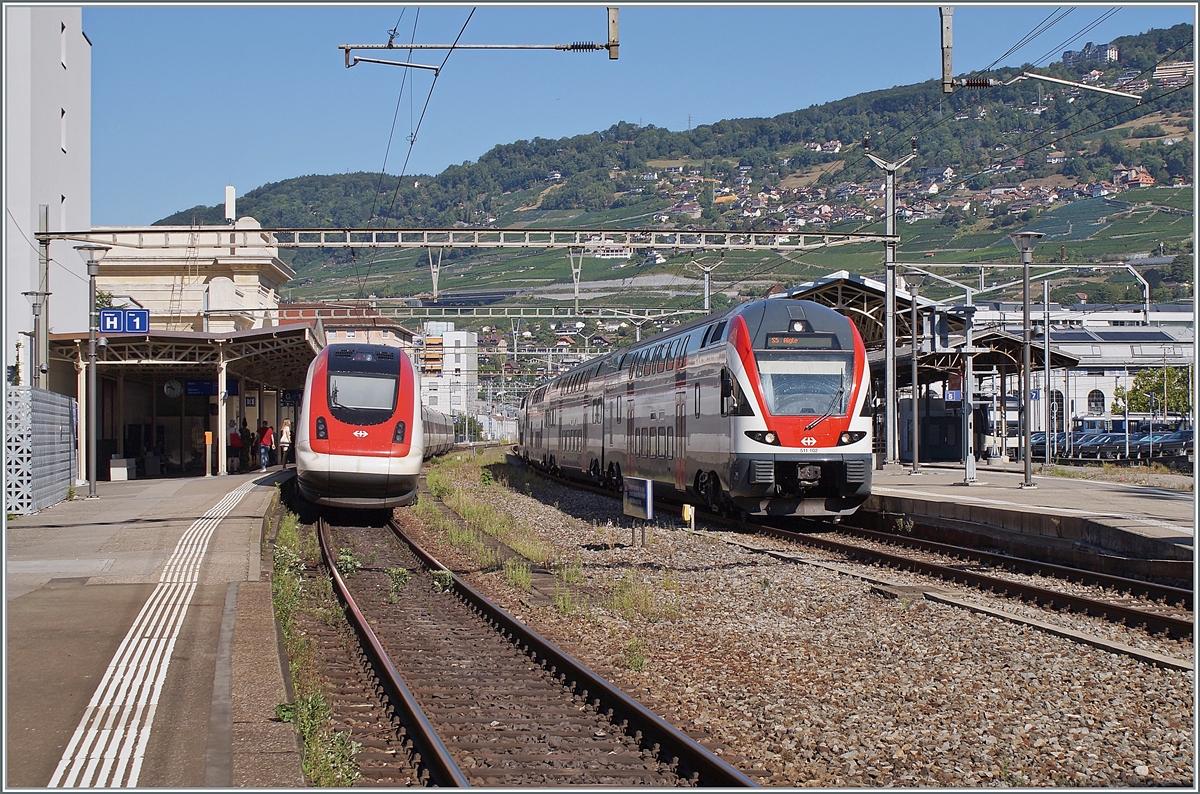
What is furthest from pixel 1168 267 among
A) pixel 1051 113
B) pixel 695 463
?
pixel 695 463

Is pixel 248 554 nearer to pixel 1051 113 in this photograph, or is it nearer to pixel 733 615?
pixel 733 615

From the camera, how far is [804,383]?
58.2ft

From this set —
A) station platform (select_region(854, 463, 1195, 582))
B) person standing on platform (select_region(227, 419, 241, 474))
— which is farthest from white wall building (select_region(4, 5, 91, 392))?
station platform (select_region(854, 463, 1195, 582))

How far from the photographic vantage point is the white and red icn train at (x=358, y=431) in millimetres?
19391

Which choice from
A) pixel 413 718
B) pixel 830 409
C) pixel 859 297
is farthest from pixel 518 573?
pixel 859 297

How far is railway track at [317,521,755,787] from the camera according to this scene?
6.51 metres

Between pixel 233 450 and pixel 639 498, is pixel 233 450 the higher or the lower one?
the higher one

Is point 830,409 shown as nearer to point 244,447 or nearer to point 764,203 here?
point 244,447

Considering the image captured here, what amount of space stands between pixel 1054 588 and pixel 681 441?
925cm

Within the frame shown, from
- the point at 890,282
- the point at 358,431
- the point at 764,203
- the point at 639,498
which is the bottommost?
the point at 639,498

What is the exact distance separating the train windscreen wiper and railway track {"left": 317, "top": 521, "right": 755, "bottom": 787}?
699cm

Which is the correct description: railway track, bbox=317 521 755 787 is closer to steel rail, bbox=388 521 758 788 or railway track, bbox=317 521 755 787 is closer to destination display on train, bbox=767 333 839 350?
steel rail, bbox=388 521 758 788

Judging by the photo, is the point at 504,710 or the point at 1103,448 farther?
the point at 1103,448

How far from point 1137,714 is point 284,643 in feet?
21.5
